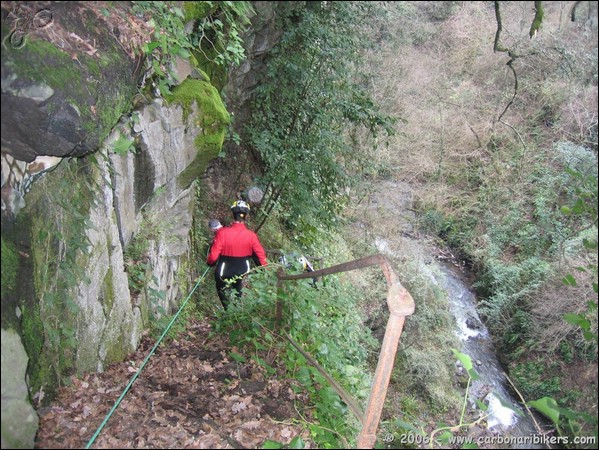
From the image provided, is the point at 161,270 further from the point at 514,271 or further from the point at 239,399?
the point at 514,271

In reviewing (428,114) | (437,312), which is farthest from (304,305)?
(428,114)

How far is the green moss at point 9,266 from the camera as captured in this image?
9.68 ft

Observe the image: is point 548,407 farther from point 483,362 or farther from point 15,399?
point 483,362

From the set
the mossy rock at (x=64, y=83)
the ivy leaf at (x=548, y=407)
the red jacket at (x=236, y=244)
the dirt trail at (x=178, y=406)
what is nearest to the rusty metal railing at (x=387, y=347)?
the ivy leaf at (x=548, y=407)

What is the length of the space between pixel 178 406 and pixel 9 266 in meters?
1.87

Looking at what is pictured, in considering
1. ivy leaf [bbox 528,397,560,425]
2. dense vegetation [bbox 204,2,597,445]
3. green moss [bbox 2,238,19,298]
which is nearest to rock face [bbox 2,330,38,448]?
green moss [bbox 2,238,19,298]

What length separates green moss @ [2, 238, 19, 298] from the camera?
2.95 metres

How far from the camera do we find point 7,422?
270 centimetres

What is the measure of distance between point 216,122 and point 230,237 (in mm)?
1686

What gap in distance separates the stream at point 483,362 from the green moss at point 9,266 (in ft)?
28.4

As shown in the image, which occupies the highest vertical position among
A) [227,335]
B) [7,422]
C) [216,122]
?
[216,122]

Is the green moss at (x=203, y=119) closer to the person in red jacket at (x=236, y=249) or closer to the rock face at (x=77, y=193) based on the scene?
the rock face at (x=77, y=193)

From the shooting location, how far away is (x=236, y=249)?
6.62m

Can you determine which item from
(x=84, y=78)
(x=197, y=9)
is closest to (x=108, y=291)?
(x=84, y=78)
